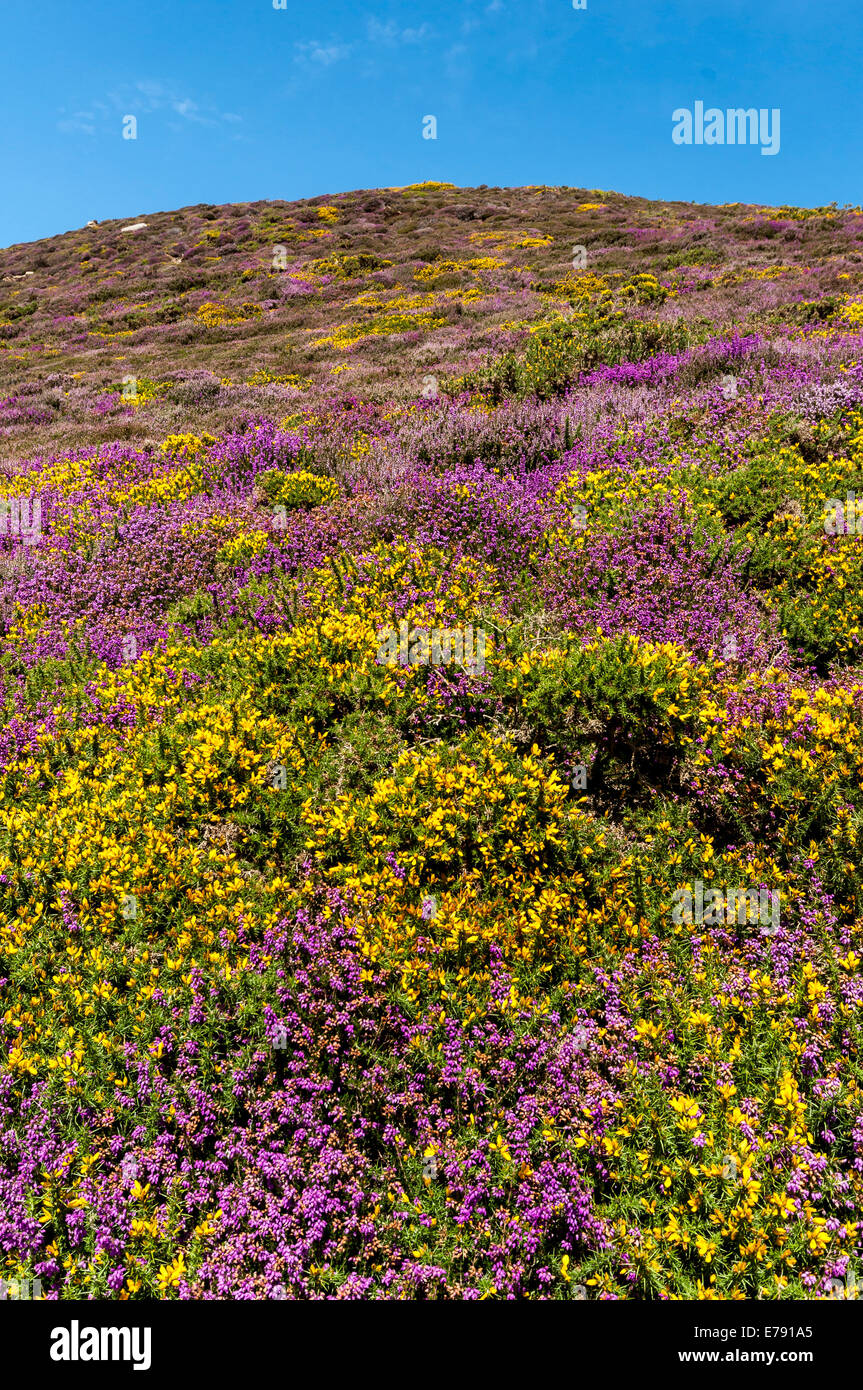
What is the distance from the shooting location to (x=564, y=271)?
26.5 m

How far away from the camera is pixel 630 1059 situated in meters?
3.30

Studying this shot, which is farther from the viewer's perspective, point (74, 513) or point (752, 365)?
point (752, 365)

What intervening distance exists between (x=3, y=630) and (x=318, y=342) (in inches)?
707

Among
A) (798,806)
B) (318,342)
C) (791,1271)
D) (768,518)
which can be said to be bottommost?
(791,1271)

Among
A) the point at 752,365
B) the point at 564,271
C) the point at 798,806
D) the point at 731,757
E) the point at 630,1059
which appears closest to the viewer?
the point at 630,1059

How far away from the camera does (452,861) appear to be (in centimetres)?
445

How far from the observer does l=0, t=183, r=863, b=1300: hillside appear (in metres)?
2.84

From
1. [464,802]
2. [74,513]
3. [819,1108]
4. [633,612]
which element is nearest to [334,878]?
[464,802]

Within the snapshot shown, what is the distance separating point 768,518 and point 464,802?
532 cm

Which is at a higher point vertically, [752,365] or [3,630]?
[752,365]

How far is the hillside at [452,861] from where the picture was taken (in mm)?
2844

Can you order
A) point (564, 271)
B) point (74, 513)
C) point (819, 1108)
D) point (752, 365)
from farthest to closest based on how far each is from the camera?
point (564, 271) < point (752, 365) < point (74, 513) < point (819, 1108)

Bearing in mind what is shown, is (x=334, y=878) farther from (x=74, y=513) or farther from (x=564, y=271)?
(x=564, y=271)

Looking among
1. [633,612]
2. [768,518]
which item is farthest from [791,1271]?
[768,518]
